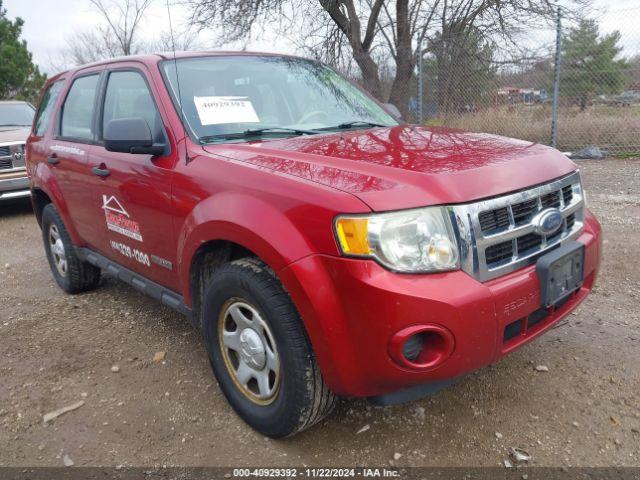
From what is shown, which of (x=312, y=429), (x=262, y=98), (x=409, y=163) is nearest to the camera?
(x=409, y=163)

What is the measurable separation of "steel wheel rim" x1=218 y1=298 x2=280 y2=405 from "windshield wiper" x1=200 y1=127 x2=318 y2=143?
2.99 feet

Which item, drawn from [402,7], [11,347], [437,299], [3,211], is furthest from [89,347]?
[402,7]

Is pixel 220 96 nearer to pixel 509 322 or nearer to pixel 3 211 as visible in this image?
pixel 509 322

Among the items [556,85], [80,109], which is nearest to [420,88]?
[556,85]

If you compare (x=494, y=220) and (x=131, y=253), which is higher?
(x=494, y=220)

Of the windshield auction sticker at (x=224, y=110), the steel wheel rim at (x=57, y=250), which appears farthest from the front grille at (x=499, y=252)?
the steel wheel rim at (x=57, y=250)

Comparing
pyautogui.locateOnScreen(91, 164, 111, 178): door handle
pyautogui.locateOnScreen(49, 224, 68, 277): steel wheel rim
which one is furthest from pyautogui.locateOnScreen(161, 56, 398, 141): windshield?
pyautogui.locateOnScreen(49, 224, 68, 277): steel wheel rim

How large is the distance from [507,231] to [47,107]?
405cm

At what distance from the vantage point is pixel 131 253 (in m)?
3.32

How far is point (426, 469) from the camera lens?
88.3 inches

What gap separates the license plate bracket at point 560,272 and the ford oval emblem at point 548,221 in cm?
10

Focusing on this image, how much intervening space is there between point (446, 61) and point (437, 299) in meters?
9.82

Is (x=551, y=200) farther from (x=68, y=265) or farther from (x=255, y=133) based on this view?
(x=68, y=265)

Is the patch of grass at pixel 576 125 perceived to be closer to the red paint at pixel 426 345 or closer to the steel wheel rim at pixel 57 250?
the steel wheel rim at pixel 57 250
